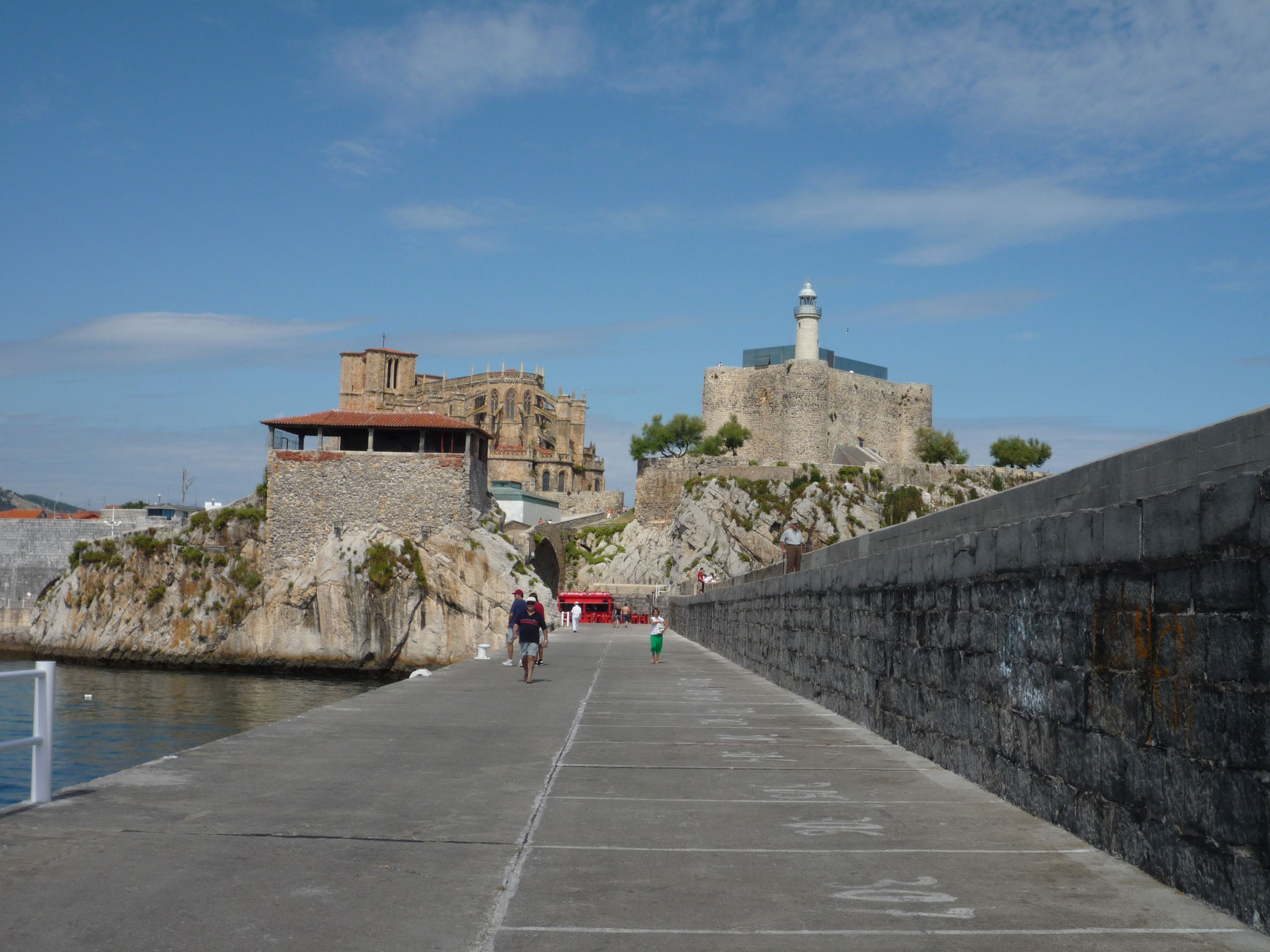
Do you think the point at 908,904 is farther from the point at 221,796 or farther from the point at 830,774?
the point at 221,796

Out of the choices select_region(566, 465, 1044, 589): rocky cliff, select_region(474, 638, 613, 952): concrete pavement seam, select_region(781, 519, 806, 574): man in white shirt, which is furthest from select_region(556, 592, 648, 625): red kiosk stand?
select_region(474, 638, 613, 952): concrete pavement seam

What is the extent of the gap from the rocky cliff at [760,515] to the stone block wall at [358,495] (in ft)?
62.2

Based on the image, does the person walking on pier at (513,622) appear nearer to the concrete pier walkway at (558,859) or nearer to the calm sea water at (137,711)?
the calm sea water at (137,711)

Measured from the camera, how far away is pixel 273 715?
1308 inches

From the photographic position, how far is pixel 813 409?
7669 centimetres

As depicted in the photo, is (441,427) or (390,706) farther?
(441,427)

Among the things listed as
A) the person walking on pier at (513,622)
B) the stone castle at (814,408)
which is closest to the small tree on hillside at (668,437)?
the stone castle at (814,408)

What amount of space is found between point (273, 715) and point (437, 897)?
30.5 metres

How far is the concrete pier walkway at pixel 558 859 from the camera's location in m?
4.26

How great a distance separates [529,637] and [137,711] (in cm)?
2095

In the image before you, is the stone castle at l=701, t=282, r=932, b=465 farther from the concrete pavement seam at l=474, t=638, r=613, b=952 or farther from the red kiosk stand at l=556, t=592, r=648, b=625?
the concrete pavement seam at l=474, t=638, r=613, b=952

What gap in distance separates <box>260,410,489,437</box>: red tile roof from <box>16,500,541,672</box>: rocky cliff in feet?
14.2

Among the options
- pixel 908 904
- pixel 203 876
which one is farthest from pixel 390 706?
pixel 908 904

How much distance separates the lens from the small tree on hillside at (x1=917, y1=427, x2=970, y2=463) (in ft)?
263
